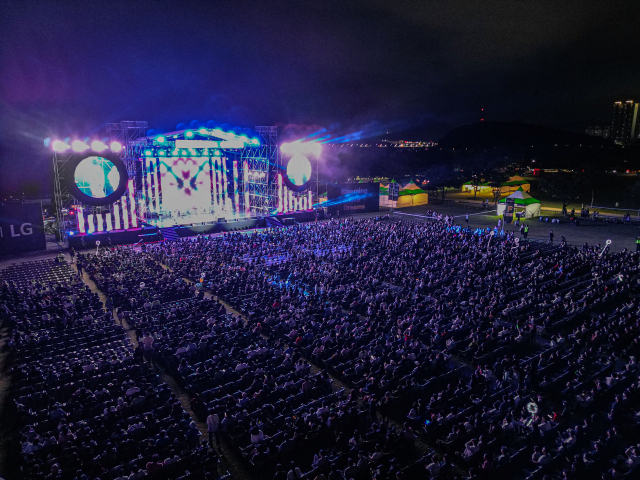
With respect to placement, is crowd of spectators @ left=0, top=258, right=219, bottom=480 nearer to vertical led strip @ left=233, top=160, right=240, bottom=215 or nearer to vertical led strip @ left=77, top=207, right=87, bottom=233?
vertical led strip @ left=77, top=207, right=87, bottom=233

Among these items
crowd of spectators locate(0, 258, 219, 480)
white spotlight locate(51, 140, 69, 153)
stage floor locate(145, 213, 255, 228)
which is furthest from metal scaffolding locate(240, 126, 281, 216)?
crowd of spectators locate(0, 258, 219, 480)

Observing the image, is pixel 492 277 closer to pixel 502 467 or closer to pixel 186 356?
pixel 502 467

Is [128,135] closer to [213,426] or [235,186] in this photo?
[235,186]

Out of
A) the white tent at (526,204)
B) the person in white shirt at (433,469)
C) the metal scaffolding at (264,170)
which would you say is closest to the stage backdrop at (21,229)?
the metal scaffolding at (264,170)

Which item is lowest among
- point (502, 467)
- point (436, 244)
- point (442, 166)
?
point (502, 467)

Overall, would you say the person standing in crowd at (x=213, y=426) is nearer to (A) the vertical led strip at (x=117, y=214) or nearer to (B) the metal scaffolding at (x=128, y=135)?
(A) the vertical led strip at (x=117, y=214)

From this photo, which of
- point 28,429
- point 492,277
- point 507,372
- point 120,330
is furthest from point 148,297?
point 492,277
